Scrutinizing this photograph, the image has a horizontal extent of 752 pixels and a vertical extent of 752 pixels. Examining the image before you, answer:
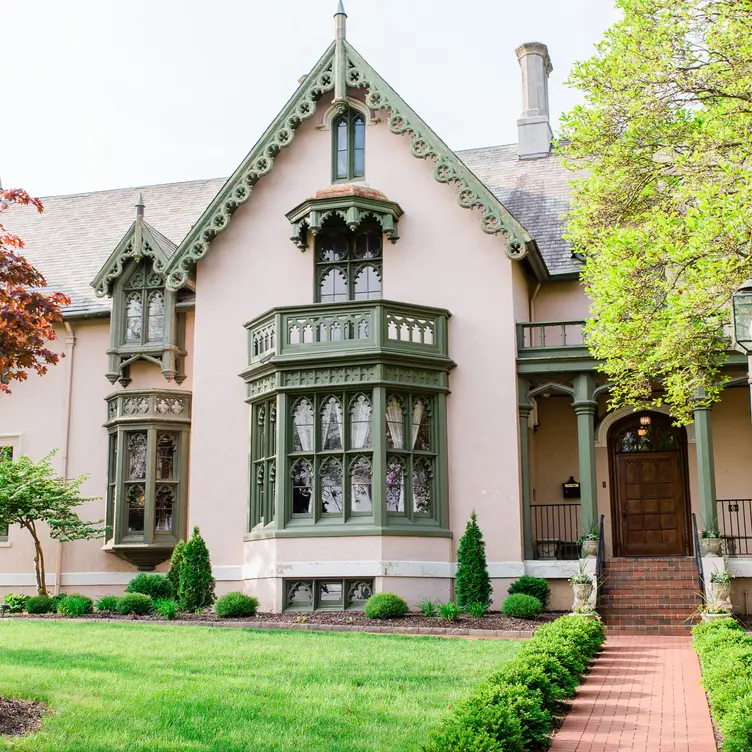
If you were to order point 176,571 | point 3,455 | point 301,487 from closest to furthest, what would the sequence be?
point 301,487 < point 176,571 < point 3,455

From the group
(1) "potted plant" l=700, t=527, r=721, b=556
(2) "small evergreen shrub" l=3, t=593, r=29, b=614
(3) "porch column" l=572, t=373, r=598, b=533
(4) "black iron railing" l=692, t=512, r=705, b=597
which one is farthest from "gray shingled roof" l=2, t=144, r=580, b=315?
(2) "small evergreen shrub" l=3, t=593, r=29, b=614

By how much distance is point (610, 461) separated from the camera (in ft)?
73.0

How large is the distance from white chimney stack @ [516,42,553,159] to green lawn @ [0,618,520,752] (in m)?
15.5

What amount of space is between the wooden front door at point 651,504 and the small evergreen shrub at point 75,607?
11.4m

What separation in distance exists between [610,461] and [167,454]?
9979 millimetres

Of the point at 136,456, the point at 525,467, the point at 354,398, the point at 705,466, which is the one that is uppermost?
the point at 354,398

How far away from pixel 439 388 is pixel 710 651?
30.6 feet

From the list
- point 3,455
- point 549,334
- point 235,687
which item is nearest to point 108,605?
point 3,455

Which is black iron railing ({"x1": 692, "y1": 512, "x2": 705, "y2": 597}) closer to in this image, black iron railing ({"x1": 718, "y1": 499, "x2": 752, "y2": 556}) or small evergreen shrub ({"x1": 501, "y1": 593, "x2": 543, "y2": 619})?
black iron railing ({"x1": 718, "y1": 499, "x2": 752, "y2": 556})

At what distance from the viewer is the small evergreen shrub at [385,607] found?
56.0 ft

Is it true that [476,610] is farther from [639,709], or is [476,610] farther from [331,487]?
[639,709]

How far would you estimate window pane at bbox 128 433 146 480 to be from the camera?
22.2m

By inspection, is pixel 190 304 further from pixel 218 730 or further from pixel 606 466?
pixel 218 730

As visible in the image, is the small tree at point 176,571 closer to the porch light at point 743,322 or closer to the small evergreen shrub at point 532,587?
the small evergreen shrub at point 532,587
